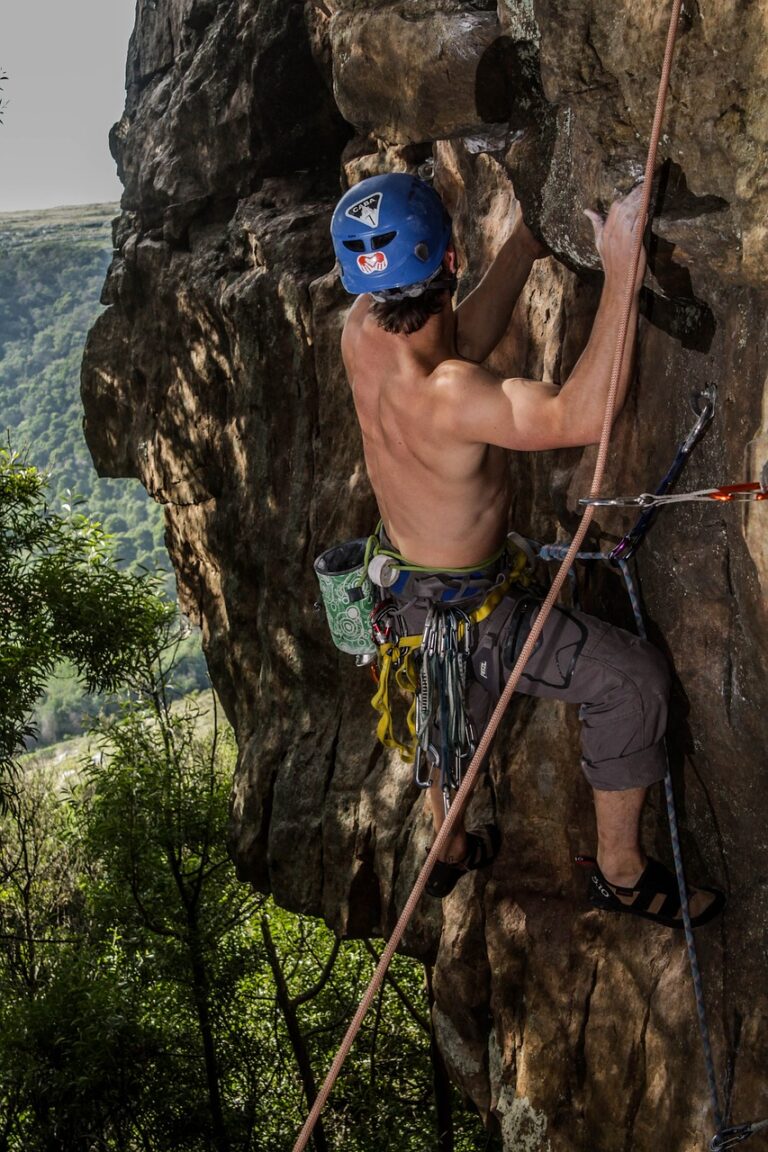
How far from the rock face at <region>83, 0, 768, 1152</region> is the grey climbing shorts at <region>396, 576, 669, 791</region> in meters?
0.15

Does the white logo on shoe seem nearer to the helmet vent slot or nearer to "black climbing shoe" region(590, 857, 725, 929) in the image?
"black climbing shoe" region(590, 857, 725, 929)

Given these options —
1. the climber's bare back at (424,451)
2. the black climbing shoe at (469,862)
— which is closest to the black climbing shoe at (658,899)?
the black climbing shoe at (469,862)

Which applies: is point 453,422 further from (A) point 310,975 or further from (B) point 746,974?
(A) point 310,975

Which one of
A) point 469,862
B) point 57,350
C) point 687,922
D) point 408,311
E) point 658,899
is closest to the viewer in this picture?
point 408,311

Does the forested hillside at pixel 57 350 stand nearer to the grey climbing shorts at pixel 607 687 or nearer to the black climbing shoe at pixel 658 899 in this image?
the black climbing shoe at pixel 658 899

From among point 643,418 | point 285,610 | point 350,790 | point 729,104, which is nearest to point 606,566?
point 643,418

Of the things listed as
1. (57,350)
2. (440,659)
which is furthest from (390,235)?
(57,350)

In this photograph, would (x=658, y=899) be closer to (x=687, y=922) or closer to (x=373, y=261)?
(x=687, y=922)

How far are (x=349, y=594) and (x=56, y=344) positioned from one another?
3088 inches

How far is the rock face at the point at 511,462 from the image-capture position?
2768 millimetres

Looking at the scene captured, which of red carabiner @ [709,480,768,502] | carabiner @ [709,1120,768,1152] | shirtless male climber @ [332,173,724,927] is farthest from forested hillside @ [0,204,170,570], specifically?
red carabiner @ [709,480,768,502]

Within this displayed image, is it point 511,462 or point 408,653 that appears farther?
point 511,462

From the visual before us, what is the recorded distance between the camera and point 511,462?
4.43 metres

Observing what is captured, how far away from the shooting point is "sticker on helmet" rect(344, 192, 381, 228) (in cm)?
296
